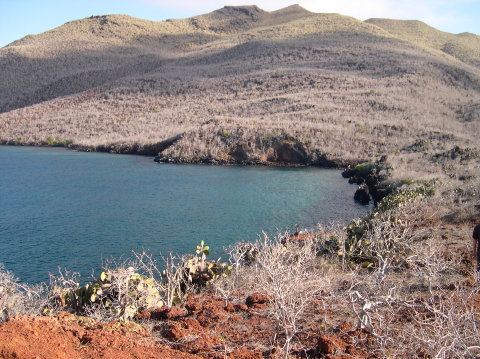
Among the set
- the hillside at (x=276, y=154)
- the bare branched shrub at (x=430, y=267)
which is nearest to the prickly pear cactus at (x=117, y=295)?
the hillside at (x=276, y=154)

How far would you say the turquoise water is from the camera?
17469mm

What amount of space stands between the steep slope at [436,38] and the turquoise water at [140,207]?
96949mm

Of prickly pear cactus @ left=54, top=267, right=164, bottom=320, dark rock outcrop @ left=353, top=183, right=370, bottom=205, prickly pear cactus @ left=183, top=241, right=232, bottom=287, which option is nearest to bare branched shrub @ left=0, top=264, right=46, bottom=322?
prickly pear cactus @ left=54, top=267, right=164, bottom=320

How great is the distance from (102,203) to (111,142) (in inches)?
1130

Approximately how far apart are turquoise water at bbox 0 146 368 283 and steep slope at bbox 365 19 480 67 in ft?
318

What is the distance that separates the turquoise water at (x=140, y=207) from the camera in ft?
57.3

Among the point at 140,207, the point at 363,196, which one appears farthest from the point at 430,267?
the point at 140,207

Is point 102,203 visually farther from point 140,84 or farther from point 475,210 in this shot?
point 140,84

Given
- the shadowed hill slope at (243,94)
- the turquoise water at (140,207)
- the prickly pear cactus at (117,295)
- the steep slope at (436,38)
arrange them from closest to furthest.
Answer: the prickly pear cactus at (117,295) < the turquoise water at (140,207) < the shadowed hill slope at (243,94) < the steep slope at (436,38)

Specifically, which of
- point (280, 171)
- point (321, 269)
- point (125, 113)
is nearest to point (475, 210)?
point (321, 269)

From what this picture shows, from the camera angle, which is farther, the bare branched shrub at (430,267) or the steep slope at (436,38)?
the steep slope at (436,38)

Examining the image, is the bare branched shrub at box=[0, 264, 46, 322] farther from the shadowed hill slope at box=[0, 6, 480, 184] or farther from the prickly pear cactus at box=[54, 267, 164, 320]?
the shadowed hill slope at box=[0, 6, 480, 184]

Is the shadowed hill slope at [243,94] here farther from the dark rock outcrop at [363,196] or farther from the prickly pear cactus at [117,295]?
the prickly pear cactus at [117,295]

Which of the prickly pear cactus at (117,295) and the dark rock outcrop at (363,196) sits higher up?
the prickly pear cactus at (117,295)
